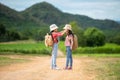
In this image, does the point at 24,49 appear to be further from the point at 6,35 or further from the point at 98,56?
the point at 6,35

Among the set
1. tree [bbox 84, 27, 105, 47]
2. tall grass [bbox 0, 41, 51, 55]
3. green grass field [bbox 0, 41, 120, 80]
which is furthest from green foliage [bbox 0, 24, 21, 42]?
green grass field [bbox 0, 41, 120, 80]

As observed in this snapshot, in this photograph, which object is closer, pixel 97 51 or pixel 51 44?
pixel 51 44

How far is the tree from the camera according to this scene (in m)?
105

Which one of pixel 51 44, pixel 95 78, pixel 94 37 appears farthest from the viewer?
pixel 94 37

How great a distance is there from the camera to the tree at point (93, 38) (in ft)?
344

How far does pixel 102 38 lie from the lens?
111 meters

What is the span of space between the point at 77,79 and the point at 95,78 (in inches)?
39.3

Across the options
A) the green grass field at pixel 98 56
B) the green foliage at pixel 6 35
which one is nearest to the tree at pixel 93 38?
the green foliage at pixel 6 35

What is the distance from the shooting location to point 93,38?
107875 millimetres

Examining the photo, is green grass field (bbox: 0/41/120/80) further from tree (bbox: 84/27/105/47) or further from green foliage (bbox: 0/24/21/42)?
green foliage (bbox: 0/24/21/42)

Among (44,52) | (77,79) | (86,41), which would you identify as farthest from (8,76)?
(86,41)

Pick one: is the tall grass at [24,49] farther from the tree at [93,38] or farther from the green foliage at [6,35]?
the tree at [93,38]

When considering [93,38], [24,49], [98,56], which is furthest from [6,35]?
[98,56]

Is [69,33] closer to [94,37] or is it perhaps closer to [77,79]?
[77,79]
